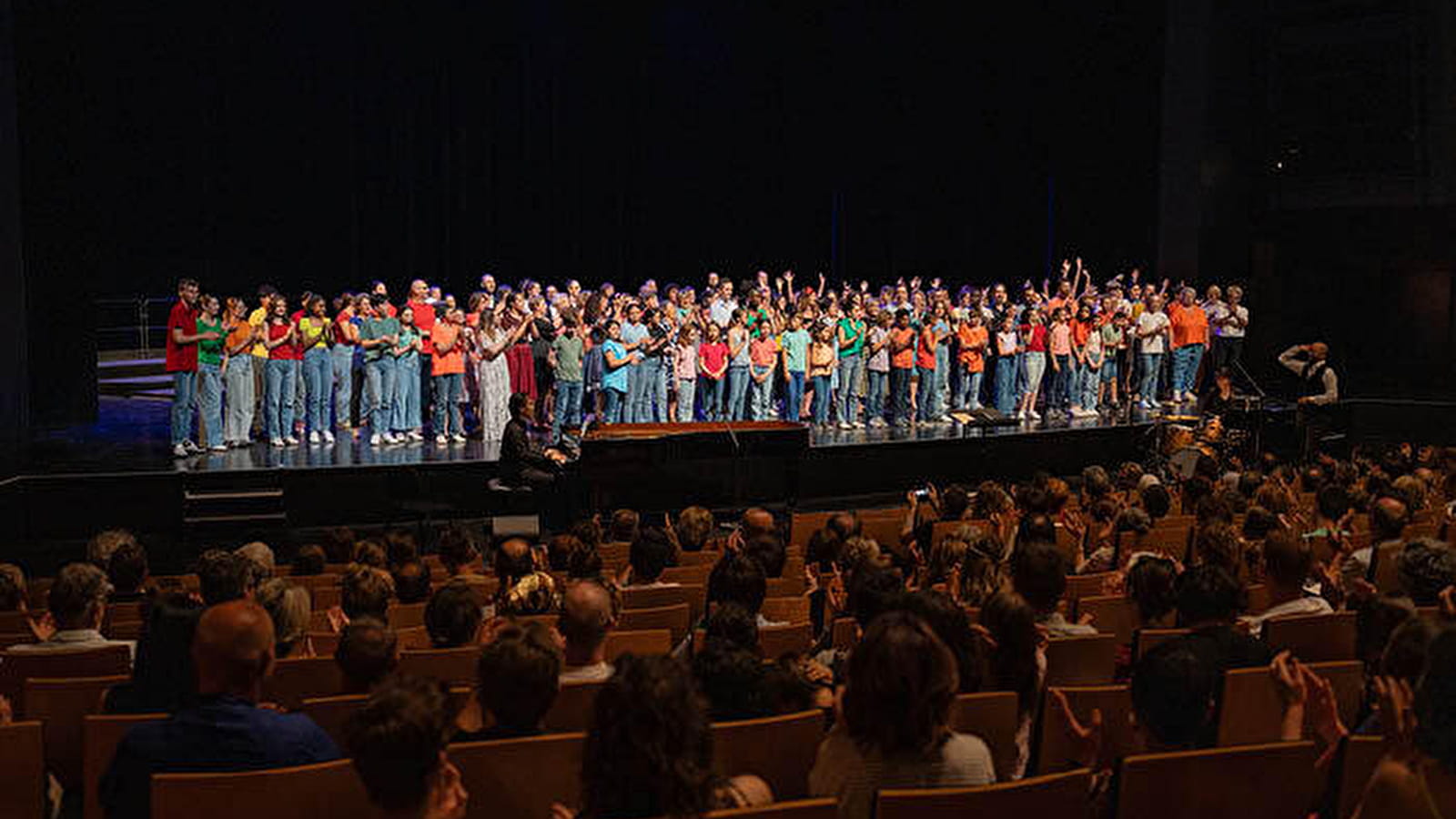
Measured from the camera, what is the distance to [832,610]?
22.0 ft

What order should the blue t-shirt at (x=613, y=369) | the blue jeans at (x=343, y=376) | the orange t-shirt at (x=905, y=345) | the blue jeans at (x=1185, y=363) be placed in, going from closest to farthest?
the blue jeans at (x=343, y=376) < the blue t-shirt at (x=613, y=369) < the orange t-shirt at (x=905, y=345) < the blue jeans at (x=1185, y=363)

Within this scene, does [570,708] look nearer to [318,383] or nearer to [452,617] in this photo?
[452,617]

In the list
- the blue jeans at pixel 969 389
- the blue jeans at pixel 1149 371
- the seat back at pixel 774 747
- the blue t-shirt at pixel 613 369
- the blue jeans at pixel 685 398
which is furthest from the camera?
the blue jeans at pixel 1149 371

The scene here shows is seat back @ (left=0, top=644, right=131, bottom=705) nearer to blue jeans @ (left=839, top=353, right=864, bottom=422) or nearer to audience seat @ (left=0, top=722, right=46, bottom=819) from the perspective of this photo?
audience seat @ (left=0, top=722, right=46, bottom=819)

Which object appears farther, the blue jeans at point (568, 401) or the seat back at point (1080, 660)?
the blue jeans at point (568, 401)

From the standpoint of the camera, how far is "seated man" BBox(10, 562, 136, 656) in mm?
5871

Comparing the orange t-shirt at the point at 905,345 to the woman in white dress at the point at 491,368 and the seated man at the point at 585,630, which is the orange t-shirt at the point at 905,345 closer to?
the woman in white dress at the point at 491,368

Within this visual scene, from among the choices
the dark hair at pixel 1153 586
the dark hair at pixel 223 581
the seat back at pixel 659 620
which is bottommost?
the seat back at pixel 659 620

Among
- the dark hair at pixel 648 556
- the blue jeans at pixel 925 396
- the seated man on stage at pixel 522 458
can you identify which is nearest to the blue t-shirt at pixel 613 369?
the seated man on stage at pixel 522 458

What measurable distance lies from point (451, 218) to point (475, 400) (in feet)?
22.0

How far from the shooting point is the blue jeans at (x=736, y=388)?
58.7 ft

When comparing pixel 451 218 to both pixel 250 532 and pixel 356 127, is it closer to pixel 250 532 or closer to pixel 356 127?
pixel 356 127

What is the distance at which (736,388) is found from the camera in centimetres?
1794

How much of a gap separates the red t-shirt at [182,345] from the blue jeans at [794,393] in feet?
25.3
